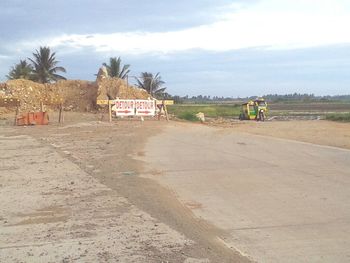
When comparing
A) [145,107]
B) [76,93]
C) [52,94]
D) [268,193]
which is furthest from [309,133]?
[52,94]

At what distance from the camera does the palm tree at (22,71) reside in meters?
62.8

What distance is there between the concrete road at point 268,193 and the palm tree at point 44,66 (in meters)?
49.2

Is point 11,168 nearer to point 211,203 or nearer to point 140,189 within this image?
point 140,189

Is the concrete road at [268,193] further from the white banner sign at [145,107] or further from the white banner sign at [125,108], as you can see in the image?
the white banner sign at [145,107]

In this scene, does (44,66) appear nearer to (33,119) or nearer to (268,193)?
(33,119)

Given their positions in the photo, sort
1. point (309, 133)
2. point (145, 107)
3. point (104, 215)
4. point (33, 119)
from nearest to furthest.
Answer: point (104, 215) < point (309, 133) < point (33, 119) < point (145, 107)

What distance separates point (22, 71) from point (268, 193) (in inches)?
2277

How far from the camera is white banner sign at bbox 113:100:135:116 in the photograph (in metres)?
29.0

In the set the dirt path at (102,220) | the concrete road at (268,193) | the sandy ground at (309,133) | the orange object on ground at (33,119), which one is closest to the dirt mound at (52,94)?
the orange object on ground at (33,119)

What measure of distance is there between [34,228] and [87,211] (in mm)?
1062

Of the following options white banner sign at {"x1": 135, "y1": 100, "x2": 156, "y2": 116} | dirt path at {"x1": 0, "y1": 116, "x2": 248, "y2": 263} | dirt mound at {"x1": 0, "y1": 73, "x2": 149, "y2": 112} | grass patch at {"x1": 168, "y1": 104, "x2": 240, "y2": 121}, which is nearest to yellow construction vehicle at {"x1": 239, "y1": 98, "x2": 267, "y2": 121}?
grass patch at {"x1": 168, "y1": 104, "x2": 240, "y2": 121}

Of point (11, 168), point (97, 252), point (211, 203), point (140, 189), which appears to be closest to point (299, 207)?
point (211, 203)

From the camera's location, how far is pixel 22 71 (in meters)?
63.2

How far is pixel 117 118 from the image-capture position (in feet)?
108
